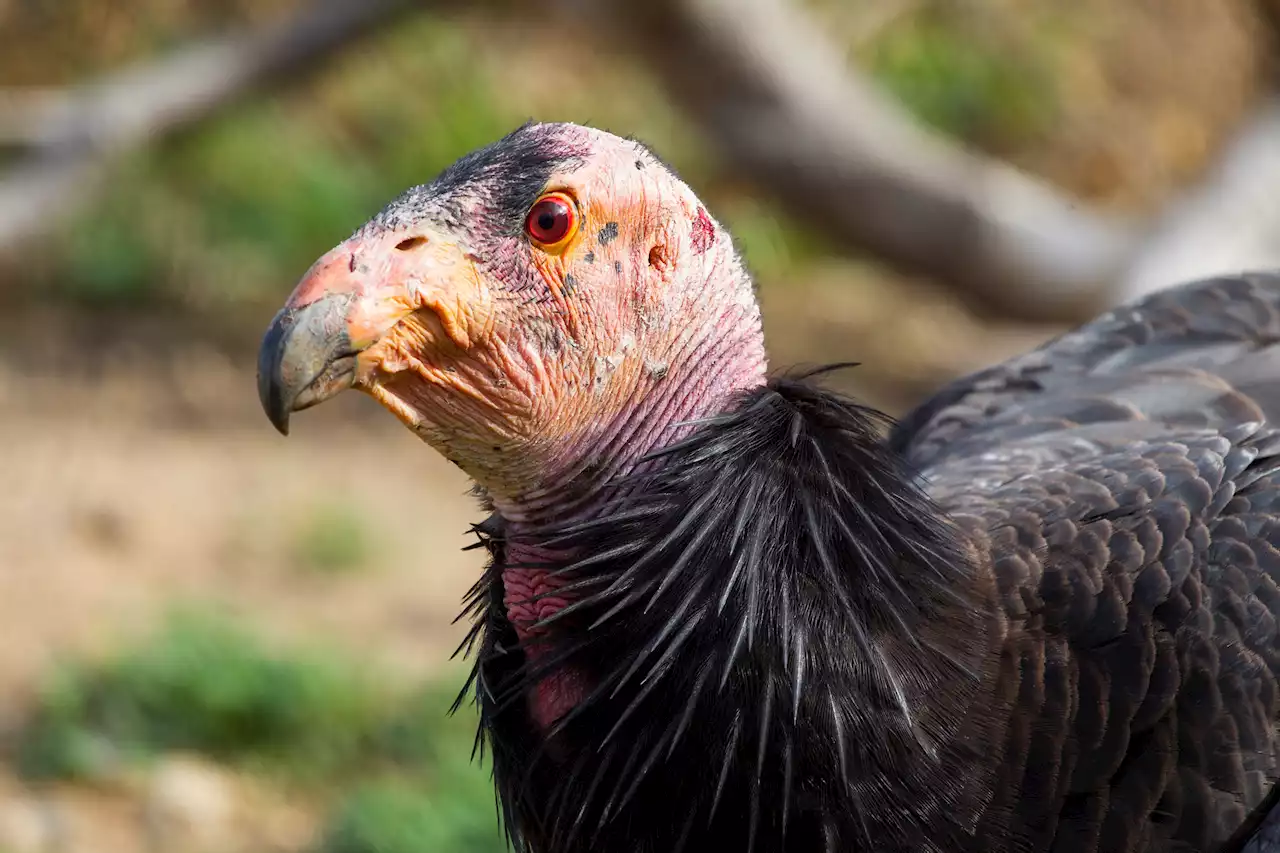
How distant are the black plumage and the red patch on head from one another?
26cm

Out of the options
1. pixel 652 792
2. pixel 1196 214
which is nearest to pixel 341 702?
pixel 652 792

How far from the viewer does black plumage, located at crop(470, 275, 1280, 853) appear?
2139 millimetres

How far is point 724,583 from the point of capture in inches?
84.3

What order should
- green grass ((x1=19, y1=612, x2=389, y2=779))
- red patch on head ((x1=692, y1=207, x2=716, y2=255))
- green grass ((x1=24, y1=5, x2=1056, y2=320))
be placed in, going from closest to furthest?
red patch on head ((x1=692, y1=207, x2=716, y2=255)) < green grass ((x1=19, y1=612, x2=389, y2=779)) < green grass ((x1=24, y1=5, x2=1056, y2=320))

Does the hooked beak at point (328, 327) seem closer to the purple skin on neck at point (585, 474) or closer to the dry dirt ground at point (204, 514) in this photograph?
the purple skin on neck at point (585, 474)

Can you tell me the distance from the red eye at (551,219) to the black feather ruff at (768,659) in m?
Result: 0.36

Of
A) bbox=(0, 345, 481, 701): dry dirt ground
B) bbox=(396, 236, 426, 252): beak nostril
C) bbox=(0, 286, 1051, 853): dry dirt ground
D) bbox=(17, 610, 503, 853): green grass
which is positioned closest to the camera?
bbox=(396, 236, 426, 252): beak nostril

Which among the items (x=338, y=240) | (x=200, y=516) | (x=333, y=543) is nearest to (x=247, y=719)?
(x=333, y=543)

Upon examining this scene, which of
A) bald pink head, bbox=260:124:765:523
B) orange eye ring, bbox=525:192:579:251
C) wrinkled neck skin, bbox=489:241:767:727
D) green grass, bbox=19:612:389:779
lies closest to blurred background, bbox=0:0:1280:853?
green grass, bbox=19:612:389:779

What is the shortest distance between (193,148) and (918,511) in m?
7.05

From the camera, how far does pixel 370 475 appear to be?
22.2 feet

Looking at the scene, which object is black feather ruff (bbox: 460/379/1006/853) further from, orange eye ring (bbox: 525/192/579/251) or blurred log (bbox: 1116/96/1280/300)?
blurred log (bbox: 1116/96/1280/300)

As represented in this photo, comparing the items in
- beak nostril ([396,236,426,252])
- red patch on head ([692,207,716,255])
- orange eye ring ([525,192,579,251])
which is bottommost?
beak nostril ([396,236,426,252])

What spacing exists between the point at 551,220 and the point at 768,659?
709 mm
